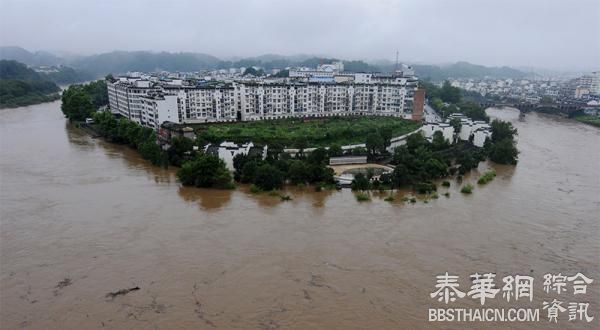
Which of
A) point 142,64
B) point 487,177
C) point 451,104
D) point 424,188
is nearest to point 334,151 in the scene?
point 424,188

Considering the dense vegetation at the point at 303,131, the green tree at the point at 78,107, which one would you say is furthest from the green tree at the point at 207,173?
the green tree at the point at 78,107

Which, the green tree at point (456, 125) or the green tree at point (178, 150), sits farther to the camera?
the green tree at point (456, 125)

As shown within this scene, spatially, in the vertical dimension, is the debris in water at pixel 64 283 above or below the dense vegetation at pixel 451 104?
below

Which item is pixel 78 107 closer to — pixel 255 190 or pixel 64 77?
pixel 255 190

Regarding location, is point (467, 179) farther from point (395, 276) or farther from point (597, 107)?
point (597, 107)

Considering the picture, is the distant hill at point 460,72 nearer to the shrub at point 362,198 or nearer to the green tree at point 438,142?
the green tree at point 438,142

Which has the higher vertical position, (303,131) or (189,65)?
(189,65)
